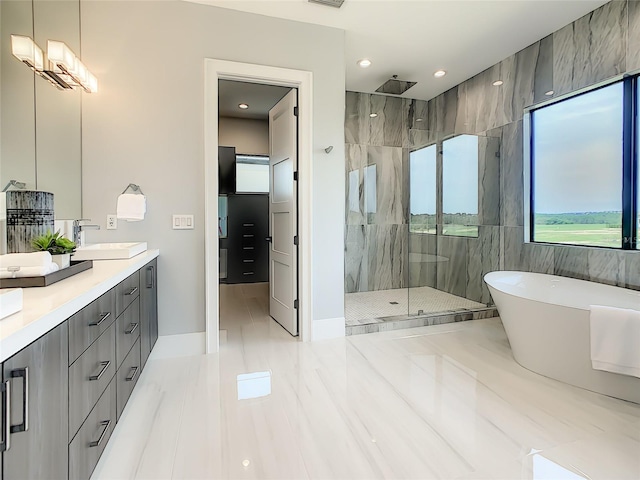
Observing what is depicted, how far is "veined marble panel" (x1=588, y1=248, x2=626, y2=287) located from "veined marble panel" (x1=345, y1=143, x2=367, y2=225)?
2.64m

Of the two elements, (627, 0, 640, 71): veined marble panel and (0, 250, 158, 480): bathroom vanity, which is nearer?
(0, 250, 158, 480): bathroom vanity

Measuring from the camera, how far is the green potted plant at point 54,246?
1.59m

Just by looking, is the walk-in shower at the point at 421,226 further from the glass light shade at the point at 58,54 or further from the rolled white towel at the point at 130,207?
the glass light shade at the point at 58,54

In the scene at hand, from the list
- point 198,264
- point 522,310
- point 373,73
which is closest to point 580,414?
point 522,310

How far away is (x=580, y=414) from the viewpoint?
201cm

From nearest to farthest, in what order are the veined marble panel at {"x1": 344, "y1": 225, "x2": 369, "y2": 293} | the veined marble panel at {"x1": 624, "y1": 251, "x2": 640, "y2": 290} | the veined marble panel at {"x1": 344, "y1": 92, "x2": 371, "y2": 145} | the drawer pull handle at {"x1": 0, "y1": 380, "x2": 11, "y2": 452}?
the drawer pull handle at {"x1": 0, "y1": 380, "x2": 11, "y2": 452}
the veined marble panel at {"x1": 624, "y1": 251, "x2": 640, "y2": 290}
the veined marble panel at {"x1": 344, "y1": 225, "x2": 369, "y2": 293}
the veined marble panel at {"x1": 344, "y1": 92, "x2": 371, "y2": 145}

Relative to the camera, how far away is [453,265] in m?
4.51

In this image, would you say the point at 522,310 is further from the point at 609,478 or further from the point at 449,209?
the point at 449,209

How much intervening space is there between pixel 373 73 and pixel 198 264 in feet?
10.4

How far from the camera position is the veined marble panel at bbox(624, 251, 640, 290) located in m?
2.79

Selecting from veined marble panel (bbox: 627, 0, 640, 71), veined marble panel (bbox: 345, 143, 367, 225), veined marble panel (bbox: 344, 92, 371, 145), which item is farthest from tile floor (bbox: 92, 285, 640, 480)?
veined marble panel (bbox: 344, 92, 371, 145)

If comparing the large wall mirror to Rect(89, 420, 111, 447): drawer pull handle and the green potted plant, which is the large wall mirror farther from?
Rect(89, 420, 111, 447): drawer pull handle

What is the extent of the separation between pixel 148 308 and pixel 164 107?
1.57m

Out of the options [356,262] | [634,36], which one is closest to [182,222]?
[356,262]
